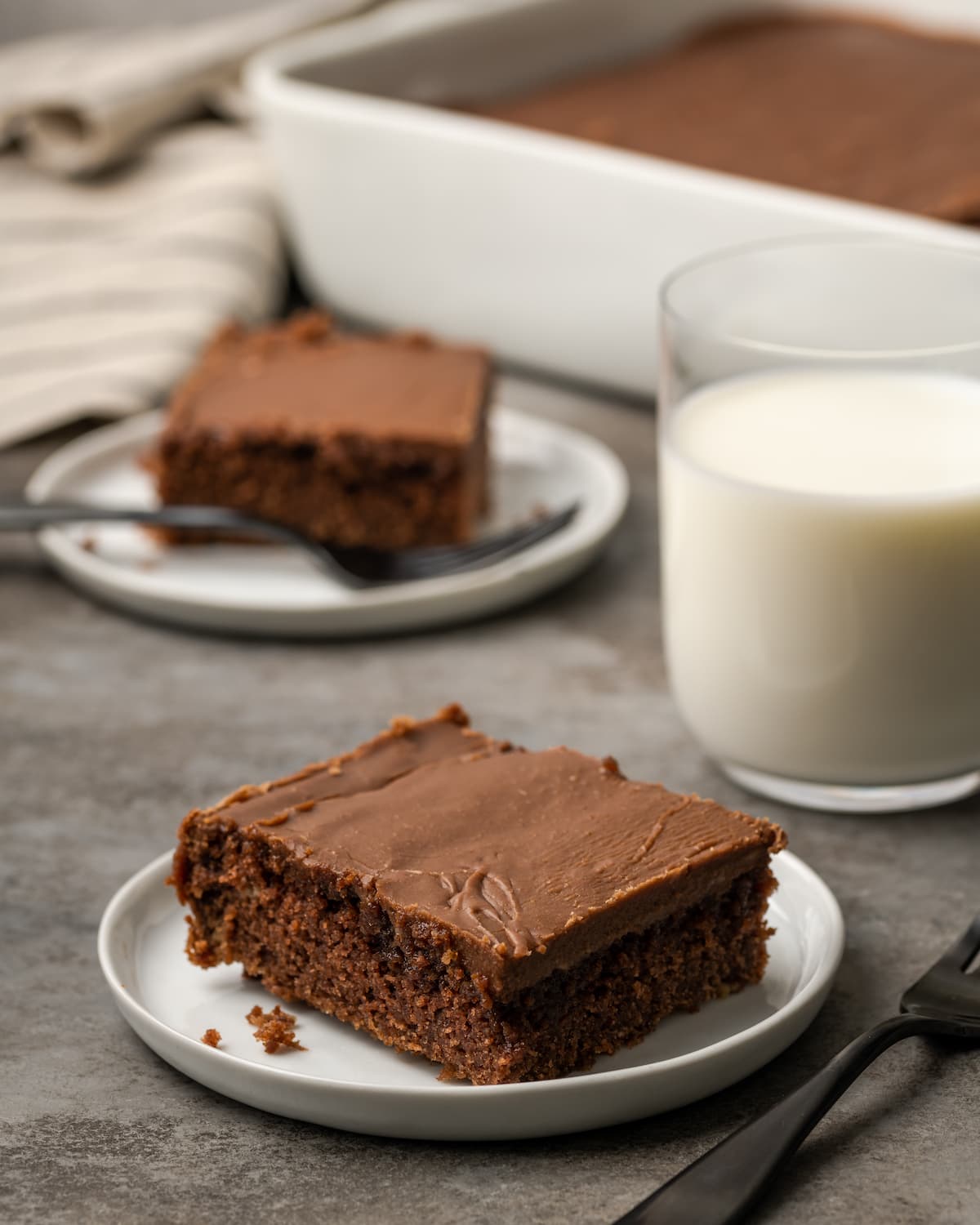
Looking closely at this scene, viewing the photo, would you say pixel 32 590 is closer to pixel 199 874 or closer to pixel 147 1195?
pixel 199 874

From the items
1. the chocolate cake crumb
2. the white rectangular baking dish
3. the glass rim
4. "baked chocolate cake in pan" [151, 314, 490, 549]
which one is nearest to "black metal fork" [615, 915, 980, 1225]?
the chocolate cake crumb

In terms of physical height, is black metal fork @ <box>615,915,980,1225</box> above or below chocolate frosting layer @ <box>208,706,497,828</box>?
below

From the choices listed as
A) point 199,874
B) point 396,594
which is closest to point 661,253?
point 396,594

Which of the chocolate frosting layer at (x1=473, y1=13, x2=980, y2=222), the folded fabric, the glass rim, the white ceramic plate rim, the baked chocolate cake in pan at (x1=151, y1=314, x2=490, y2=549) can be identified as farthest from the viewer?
the folded fabric

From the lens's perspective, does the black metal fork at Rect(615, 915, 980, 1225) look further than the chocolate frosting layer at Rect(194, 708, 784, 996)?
No

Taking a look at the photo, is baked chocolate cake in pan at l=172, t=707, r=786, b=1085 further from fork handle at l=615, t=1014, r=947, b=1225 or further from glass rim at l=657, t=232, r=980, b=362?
glass rim at l=657, t=232, r=980, b=362

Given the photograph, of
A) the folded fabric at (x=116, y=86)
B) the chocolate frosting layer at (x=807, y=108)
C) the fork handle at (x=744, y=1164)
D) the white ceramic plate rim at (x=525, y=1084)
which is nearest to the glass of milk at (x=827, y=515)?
the white ceramic plate rim at (x=525, y=1084)
